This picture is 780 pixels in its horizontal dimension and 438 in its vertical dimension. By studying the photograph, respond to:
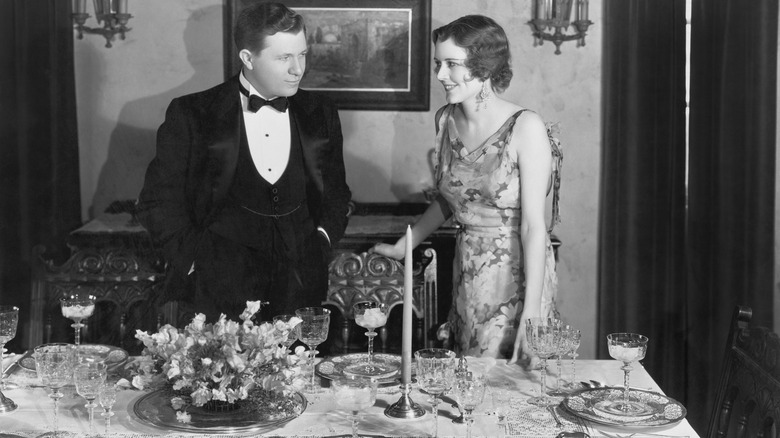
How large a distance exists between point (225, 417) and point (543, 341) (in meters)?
0.75

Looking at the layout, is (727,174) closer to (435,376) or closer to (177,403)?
(435,376)

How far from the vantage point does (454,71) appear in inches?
110

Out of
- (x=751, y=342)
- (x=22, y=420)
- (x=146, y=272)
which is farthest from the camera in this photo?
(x=146, y=272)

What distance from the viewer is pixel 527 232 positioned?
2719 millimetres

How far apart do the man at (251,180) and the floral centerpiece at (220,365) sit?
3.92 feet

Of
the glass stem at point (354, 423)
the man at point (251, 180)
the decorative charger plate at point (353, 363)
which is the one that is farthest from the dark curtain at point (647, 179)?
the glass stem at point (354, 423)

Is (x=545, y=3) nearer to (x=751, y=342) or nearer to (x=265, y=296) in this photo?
(x=265, y=296)

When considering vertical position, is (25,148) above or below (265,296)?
above

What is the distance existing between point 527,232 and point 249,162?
1027mm

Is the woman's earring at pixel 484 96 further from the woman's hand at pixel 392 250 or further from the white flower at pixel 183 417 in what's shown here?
the white flower at pixel 183 417

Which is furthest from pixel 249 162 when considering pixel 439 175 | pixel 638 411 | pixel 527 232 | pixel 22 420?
pixel 638 411

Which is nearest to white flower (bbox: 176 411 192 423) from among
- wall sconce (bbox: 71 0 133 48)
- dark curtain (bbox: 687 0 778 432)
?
dark curtain (bbox: 687 0 778 432)

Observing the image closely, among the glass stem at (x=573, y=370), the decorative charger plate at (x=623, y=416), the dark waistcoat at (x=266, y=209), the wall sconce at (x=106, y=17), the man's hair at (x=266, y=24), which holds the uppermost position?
the wall sconce at (x=106, y=17)

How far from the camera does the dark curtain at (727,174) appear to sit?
10.4 feet
